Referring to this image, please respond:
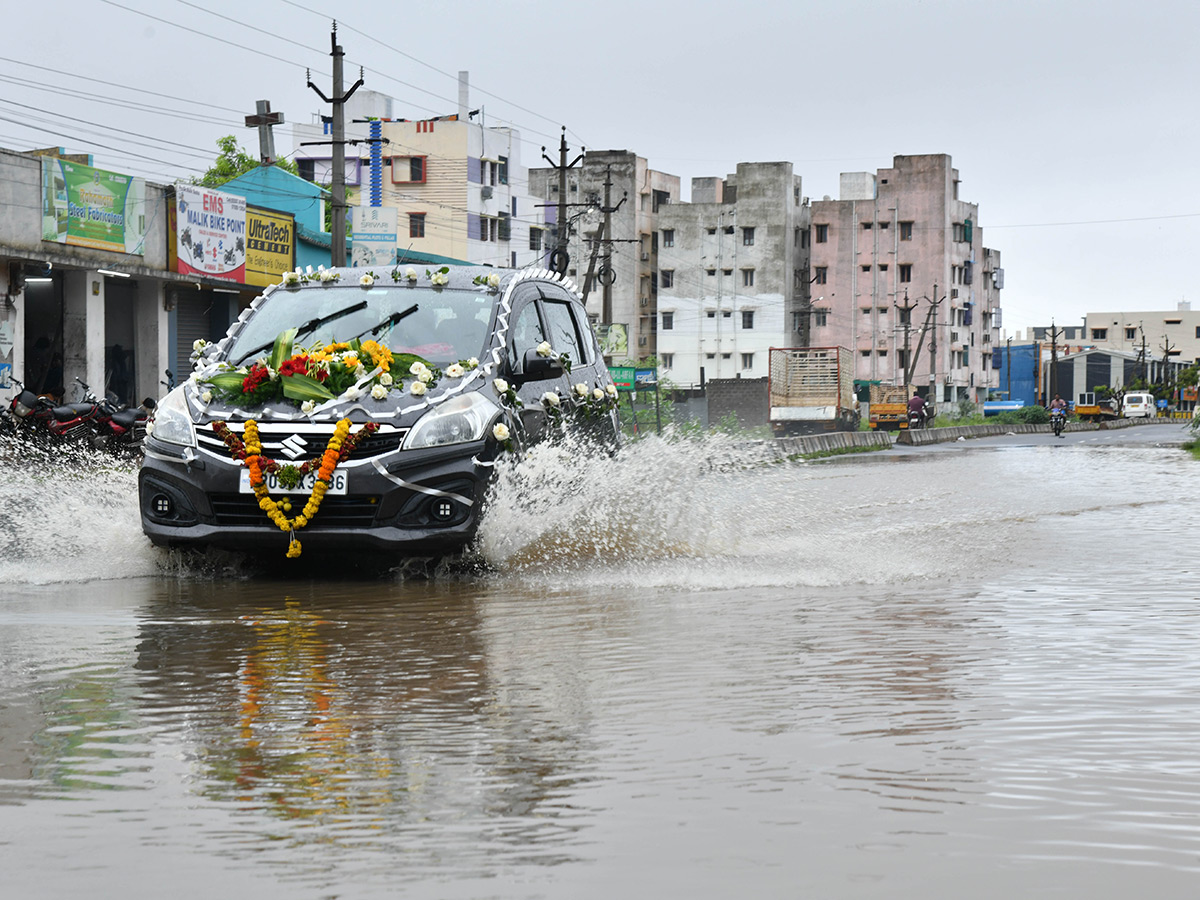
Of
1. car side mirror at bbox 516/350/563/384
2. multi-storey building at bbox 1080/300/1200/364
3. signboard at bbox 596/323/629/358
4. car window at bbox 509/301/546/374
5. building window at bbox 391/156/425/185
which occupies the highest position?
building window at bbox 391/156/425/185

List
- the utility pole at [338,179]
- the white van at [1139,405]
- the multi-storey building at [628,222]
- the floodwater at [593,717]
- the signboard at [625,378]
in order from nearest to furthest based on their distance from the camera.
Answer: the floodwater at [593,717] < the utility pole at [338,179] < the signboard at [625,378] < the multi-storey building at [628,222] < the white van at [1139,405]

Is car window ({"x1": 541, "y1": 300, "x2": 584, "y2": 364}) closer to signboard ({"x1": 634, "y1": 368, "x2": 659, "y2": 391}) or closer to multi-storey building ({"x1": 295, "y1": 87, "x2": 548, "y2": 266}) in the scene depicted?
signboard ({"x1": 634, "y1": 368, "x2": 659, "y2": 391})

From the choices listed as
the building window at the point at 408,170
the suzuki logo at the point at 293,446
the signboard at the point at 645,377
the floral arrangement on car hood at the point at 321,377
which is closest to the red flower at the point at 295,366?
the floral arrangement on car hood at the point at 321,377

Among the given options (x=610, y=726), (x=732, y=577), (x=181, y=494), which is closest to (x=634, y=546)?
(x=732, y=577)

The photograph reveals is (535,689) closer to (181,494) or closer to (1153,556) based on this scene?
(181,494)

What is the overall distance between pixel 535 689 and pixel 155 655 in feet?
5.51

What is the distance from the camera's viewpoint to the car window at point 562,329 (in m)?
10.8

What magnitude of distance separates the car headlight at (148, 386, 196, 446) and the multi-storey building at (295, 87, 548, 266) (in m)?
66.7

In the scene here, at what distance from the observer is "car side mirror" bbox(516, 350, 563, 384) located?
949 centimetres

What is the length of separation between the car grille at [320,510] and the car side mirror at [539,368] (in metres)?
1.42

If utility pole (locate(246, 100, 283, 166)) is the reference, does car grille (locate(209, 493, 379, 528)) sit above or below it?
below

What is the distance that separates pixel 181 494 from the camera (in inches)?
347

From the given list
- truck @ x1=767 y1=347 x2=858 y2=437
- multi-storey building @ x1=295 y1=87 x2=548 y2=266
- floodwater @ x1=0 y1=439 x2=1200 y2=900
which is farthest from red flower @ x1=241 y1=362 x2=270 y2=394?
multi-storey building @ x1=295 y1=87 x2=548 y2=266

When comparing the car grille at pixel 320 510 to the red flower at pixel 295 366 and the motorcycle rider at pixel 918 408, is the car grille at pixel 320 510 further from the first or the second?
the motorcycle rider at pixel 918 408
